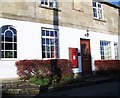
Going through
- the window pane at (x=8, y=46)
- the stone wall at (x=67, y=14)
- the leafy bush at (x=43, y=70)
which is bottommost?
the leafy bush at (x=43, y=70)

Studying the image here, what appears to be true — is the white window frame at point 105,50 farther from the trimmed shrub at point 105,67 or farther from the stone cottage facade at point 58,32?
the trimmed shrub at point 105,67

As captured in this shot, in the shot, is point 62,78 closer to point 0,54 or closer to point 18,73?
point 18,73

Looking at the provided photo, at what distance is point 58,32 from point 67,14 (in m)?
1.56

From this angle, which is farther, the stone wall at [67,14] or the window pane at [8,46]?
the stone wall at [67,14]

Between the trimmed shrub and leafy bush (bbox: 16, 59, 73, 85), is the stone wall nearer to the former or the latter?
the trimmed shrub

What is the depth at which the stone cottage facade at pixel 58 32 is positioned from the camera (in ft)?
47.4

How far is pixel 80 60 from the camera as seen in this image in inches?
733

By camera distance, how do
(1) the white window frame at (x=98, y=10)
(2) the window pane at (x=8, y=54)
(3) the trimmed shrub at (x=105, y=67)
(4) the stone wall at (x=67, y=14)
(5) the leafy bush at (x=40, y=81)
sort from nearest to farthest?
1. (5) the leafy bush at (x=40, y=81)
2. (2) the window pane at (x=8, y=54)
3. (4) the stone wall at (x=67, y=14)
4. (3) the trimmed shrub at (x=105, y=67)
5. (1) the white window frame at (x=98, y=10)

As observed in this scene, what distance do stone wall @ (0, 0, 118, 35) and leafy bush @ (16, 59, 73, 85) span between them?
99.8 inches

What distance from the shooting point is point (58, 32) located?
17172 mm

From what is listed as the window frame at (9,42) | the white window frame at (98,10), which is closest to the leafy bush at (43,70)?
the window frame at (9,42)

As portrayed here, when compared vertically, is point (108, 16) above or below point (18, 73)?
above

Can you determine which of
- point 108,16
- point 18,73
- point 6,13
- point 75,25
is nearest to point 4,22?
point 6,13

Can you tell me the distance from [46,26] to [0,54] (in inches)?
142
